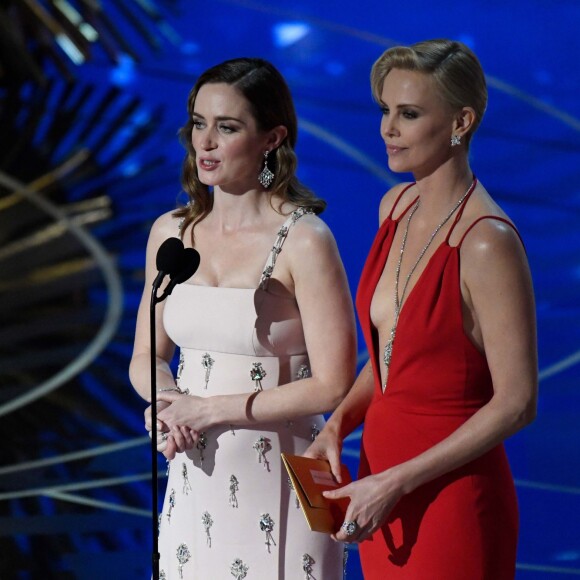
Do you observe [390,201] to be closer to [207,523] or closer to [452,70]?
[452,70]

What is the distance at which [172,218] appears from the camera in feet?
10.3

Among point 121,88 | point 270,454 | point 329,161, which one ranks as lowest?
point 270,454

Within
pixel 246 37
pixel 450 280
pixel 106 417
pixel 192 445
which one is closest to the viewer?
pixel 450 280

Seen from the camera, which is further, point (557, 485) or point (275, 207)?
point (557, 485)

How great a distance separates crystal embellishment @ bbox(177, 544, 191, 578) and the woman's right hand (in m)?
0.59

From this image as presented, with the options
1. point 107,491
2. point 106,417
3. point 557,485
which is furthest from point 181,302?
point 106,417

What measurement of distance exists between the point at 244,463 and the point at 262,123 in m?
0.82

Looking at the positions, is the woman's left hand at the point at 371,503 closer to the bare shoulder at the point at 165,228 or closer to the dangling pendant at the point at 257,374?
the dangling pendant at the point at 257,374

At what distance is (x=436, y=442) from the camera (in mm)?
2344

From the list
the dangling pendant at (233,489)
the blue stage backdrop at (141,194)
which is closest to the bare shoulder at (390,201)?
the dangling pendant at (233,489)

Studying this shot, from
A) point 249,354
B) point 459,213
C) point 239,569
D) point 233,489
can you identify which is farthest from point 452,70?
point 239,569

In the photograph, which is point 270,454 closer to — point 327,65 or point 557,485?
point 557,485

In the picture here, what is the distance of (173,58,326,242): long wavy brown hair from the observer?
9.65 feet

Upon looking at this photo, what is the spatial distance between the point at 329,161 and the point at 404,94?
5530 mm
